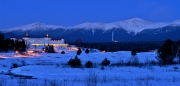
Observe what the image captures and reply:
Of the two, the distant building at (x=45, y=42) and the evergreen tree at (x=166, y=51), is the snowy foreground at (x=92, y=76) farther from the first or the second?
the distant building at (x=45, y=42)

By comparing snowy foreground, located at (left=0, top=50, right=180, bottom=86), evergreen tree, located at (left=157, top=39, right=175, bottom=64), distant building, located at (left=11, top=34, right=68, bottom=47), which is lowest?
snowy foreground, located at (left=0, top=50, right=180, bottom=86)

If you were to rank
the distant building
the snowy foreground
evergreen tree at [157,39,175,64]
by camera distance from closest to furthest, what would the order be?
the snowy foreground
evergreen tree at [157,39,175,64]
the distant building

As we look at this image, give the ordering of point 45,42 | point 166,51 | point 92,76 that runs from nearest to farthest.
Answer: point 92,76 < point 166,51 < point 45,42

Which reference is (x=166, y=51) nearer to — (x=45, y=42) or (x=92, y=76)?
(x=92, y=76)

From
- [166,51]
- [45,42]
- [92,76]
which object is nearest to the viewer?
[92,76]

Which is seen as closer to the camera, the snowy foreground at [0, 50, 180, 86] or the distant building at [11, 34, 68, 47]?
the snowy foreground at [0, 50, 180, 86]

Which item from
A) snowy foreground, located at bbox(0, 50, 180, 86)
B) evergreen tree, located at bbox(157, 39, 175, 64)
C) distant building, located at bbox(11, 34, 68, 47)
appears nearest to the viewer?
snowy foreground, located at bbox(0, 50, 180, 86)

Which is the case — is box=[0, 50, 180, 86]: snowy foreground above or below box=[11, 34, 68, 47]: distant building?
below

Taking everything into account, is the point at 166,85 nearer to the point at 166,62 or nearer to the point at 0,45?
the point at 166,62

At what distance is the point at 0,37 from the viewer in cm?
9025

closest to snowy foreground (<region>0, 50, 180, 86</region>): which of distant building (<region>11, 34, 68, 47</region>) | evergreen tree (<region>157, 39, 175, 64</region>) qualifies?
evergreen tree (<region>157, 39, 175, 64</region>)

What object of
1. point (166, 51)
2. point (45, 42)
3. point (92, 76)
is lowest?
point (92, 76)

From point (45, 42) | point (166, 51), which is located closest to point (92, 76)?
point (166, 51)

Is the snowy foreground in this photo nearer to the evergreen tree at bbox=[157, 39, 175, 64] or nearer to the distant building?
the evergreen tree at bbox=[157, 39, 175, 64]
